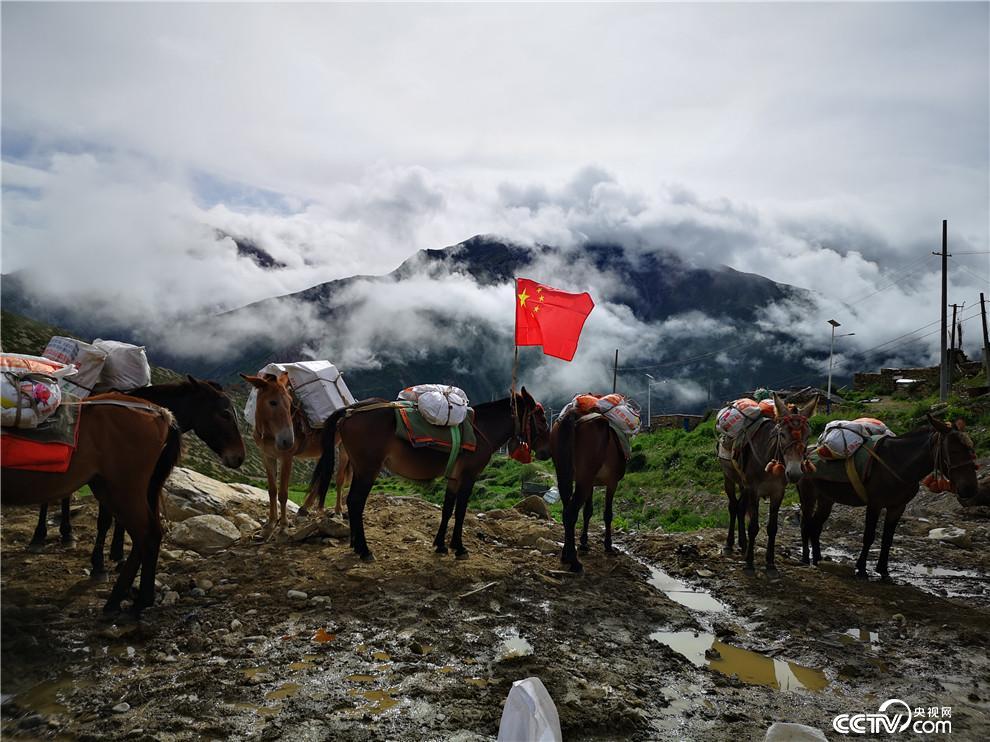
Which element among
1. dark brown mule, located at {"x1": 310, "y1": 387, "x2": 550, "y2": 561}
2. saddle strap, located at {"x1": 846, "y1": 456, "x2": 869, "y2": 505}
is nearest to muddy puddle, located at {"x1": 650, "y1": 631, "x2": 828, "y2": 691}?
dark brown mule, located at {"x1": 310, "y1": 387, "x2": 550, "y2": 561}

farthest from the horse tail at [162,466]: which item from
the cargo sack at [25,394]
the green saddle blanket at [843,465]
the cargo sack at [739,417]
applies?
the green saddle blanket at [843,465]

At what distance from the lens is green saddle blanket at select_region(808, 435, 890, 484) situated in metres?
10.1

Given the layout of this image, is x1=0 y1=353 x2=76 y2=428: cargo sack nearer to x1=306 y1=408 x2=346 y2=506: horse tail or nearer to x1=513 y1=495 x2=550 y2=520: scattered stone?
x1=306 y1=408 x2=346 y2=506: horse tail

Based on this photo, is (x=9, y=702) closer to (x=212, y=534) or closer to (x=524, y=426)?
(x=212, y=534)

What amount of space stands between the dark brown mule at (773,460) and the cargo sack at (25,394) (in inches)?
364

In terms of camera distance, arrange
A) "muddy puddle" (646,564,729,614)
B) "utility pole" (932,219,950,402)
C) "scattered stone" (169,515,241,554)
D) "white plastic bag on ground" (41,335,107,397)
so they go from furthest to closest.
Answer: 1. "utility pole" (932,219,950,402)
2. "scattered stone" (169,515,241,554)
3. "muddy puddle" (646,564,729,614)
4. "white plastic bag on ground" (41,335,107,397)

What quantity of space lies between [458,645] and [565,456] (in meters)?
4.42

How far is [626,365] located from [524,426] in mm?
150762

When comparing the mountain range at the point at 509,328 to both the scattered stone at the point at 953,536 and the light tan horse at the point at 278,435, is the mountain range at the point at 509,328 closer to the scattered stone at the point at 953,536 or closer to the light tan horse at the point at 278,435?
the light tan horse at the point at 278,435

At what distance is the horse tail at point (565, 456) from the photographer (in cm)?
1022

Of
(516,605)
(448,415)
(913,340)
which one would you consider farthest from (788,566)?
(913,340)

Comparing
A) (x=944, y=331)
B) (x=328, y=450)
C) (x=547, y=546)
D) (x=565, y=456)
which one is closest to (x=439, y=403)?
(x=328, y=450)

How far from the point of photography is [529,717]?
3.87 metres

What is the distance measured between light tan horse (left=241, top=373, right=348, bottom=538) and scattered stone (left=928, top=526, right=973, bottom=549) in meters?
12.1
